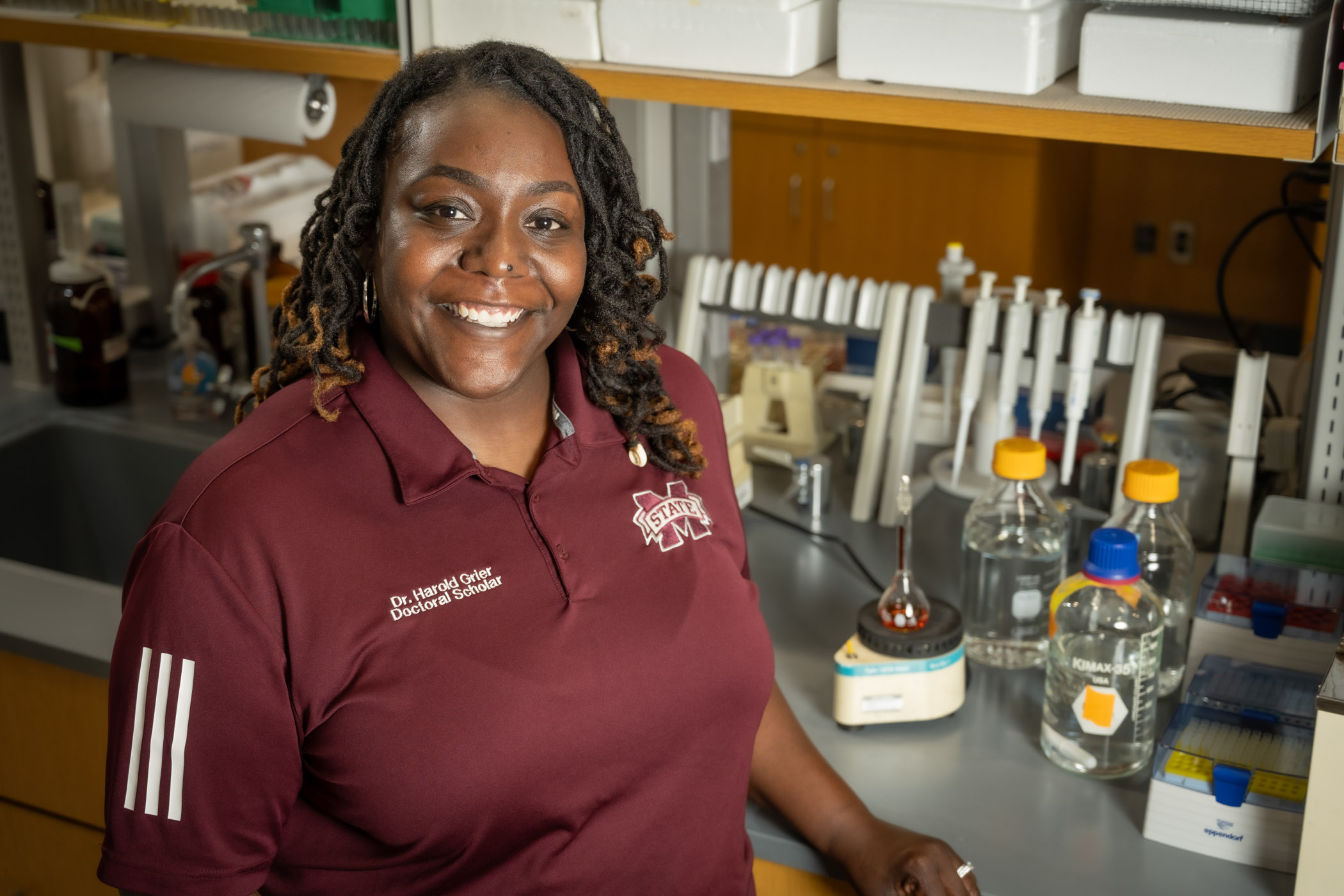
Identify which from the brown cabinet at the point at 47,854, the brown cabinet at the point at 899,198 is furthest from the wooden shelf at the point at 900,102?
the brown cabinet at the point at 899,198

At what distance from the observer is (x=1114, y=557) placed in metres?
1.24

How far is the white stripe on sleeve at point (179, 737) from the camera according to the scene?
0.97 m

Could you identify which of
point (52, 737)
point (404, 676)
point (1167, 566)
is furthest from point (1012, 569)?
point (52, 737)

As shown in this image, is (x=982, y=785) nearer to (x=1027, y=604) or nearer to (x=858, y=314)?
(x=1027, y=604)

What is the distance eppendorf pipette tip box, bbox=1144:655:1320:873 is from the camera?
116 centimetres

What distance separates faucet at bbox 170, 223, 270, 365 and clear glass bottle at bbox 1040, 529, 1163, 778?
124cm

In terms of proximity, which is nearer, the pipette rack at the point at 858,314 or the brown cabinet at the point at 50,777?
the brown cabinet at the point at 50,777

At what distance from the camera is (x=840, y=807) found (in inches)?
48.6

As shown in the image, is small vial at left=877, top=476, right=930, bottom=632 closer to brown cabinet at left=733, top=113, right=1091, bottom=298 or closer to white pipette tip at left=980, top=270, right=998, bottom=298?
white pipette tip at left=980, top=270, right=998, bottom=298

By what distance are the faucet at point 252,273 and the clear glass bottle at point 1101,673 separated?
1.24 m

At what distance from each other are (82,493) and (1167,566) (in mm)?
1650

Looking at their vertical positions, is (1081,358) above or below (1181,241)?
above

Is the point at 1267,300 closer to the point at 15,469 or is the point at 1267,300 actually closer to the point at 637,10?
the point at 637,10

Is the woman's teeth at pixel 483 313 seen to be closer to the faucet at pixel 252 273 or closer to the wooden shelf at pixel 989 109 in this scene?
the wooden shelf at pixel 989 109
